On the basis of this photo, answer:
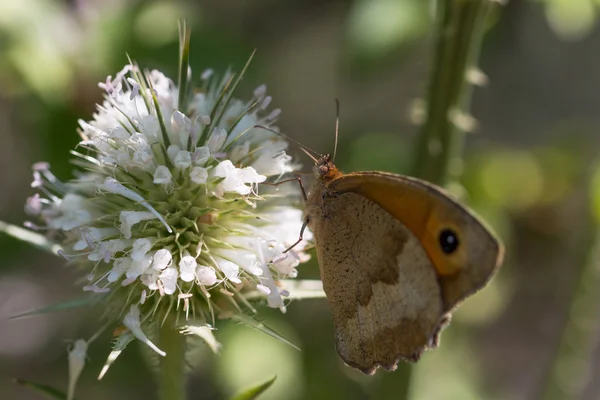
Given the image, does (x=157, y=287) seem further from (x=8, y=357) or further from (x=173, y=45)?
(x=8, y=357)

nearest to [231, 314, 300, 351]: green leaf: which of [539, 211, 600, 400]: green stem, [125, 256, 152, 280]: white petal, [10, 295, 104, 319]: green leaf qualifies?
[125, 256, 152, 280]: white petal

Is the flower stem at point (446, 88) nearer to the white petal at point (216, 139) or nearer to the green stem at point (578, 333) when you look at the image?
the white petal at point (216, 139)

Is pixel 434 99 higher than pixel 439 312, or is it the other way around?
pixel 434 99

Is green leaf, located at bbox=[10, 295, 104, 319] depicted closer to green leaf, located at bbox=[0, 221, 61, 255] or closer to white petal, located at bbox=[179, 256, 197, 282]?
green leaf, located at bbox=[0, 221, 61, 255]

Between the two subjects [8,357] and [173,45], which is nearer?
[173,45]

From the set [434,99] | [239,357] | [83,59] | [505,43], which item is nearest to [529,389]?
[505,43]

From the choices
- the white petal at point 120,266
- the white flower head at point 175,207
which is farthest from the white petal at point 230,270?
the white petal at point 120,266
